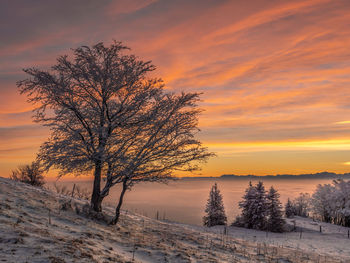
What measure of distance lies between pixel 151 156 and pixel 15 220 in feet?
23.1

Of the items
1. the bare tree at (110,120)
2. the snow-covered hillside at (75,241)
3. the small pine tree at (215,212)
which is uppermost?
the bare tree at (110,120)

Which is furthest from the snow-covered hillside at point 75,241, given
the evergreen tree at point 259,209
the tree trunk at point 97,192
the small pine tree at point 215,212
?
the small pine tree at point 215,212

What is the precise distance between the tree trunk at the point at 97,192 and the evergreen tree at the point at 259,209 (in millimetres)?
35520

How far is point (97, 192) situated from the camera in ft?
52.6

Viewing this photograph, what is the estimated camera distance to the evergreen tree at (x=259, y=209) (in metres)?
45.1

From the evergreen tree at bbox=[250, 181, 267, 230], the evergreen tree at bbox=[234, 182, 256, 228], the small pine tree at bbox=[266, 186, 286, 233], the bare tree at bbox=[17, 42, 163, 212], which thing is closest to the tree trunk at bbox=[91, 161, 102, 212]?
the bare tree at bbox=[17, 42, 163, 212]

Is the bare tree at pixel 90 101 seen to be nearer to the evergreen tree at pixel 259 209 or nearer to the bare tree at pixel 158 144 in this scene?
the bare tree at pixel 158 144

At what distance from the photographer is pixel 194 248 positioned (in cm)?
1295

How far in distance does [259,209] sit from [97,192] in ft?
119

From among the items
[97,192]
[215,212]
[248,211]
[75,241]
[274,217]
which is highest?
[97,192]

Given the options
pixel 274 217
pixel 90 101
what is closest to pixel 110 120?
pixel 90 101

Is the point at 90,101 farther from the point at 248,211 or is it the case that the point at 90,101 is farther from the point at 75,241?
the point at 248,211

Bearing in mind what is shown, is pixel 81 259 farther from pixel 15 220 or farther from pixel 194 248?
pixel 194 248

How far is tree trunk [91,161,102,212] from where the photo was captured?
51.5 ft
